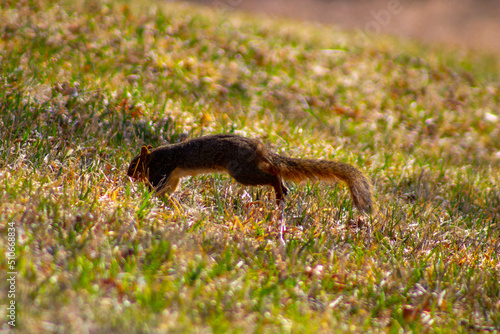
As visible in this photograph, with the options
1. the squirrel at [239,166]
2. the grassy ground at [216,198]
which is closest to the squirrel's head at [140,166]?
the squirrel at [239,166]

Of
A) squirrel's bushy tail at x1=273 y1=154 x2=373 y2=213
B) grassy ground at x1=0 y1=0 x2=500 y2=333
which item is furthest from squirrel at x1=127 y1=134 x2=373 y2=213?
grassy ground at x1=0 y1=0 x2=500 y2=333

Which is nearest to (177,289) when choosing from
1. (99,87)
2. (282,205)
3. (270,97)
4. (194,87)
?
(282,205)

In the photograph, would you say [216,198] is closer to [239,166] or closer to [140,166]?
[239,166]

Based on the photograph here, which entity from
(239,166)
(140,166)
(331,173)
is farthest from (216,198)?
(331,173)

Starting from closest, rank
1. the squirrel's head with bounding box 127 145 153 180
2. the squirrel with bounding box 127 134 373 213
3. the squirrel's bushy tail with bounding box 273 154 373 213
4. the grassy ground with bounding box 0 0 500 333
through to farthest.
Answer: the grassy ground with bounding box 0 0 500 333, the squirrel's bushy tail with bounding box 273 154 373 213, the squirrel with bounding box 127 134 373 213, the squirrel's head with bounding box 127 145 153 180

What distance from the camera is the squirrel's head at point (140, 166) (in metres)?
4.50

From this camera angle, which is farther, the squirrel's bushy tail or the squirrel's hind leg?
the squirrel's hind leg

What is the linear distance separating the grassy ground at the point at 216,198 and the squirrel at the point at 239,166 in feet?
0.80

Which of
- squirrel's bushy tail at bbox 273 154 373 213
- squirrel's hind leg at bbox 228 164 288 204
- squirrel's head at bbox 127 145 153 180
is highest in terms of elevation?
squirrel's bushy tail at bbox 273 154 373 213

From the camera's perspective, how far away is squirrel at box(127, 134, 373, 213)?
432cm

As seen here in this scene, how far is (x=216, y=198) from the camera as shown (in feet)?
14.5

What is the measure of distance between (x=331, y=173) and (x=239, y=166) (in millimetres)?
863

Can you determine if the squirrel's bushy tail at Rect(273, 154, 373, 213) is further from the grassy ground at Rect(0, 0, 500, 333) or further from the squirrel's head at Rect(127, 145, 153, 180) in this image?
the squirrel's head at Rect(127, 145, 153, 180)

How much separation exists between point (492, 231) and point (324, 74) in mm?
6084
